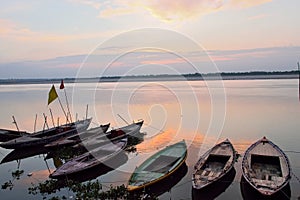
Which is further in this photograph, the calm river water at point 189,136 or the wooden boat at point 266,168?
the calm river water at point 189,136

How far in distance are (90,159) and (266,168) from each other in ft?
24.4

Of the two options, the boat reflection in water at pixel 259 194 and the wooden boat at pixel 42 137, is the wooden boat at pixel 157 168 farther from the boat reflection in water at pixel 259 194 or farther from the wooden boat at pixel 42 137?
the wooden boat at pixel 42 137

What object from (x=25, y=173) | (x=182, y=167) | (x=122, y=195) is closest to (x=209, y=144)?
(x=182, y=167)

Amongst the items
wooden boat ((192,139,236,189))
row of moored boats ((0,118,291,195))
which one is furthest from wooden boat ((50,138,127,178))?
wooden boat ((192,139,236,189))

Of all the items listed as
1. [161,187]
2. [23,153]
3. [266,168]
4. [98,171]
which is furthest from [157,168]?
[23,153]

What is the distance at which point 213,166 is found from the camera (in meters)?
12.2

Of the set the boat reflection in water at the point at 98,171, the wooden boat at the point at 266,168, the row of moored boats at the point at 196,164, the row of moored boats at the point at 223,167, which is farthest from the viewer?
the boat reflection in water at the point at 98,171

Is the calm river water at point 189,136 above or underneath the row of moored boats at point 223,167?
underneath

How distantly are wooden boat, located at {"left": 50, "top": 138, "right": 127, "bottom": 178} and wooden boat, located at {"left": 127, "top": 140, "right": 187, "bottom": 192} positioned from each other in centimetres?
210

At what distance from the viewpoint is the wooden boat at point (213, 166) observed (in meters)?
10.4

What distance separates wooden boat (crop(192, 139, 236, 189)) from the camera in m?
10.4

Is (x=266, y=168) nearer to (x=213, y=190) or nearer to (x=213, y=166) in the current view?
(x=213, y=166)

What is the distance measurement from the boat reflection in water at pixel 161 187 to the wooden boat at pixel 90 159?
3212mm

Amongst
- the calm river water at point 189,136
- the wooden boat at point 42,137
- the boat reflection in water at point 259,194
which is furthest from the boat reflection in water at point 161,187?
the wooden boat at point 42,137
